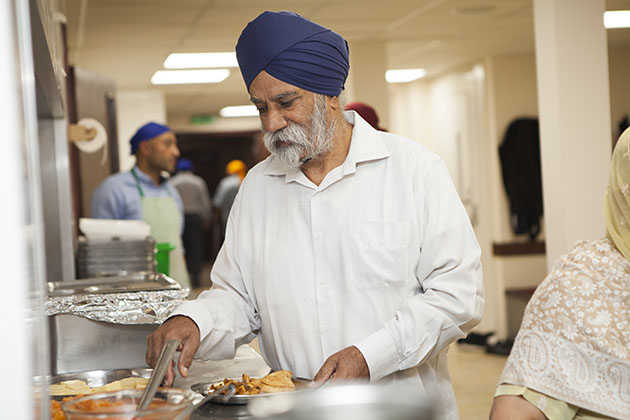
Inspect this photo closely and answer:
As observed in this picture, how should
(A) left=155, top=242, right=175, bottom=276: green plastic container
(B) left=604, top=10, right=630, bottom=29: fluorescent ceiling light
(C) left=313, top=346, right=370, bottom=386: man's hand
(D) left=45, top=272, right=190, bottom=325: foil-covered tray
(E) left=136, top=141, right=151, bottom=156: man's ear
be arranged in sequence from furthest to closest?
(B) left=604, top=10, right=630, bottom=29: fluorescent ceiling light
(E) left=136, top=141, right=151, bottom=156: man's ear
(A) left=155, top=242, right=175, bottom=276: green plastic container
(D) left=45, top=272, right=190, bottom=325: foil-covered tray
(C) left=313, top=346, right=370, bottom=386: man's hand

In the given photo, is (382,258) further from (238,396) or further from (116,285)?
(116,285)

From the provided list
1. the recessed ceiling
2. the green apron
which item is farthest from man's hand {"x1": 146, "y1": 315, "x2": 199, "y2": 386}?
the recessed ceiling

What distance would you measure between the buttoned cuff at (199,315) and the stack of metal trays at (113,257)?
1.92m

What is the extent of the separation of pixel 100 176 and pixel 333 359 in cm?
495

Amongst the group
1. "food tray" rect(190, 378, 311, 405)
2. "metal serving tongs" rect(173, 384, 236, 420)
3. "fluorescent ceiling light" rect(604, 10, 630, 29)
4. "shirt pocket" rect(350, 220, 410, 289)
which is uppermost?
"fluorescent ceiling light" rect(604, 10, 630, 29)

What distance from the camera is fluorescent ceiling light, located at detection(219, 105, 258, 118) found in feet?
39.7

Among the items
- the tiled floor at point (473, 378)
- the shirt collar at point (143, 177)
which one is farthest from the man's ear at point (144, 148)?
the tiled floor at point (473, 378)

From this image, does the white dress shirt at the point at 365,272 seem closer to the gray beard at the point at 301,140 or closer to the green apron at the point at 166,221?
the gray beard at the point at 301,140

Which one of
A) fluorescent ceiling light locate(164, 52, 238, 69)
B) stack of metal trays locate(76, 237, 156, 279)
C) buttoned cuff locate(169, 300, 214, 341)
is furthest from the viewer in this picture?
fluorescent ceiling light locate(164, 52, 238, 69)

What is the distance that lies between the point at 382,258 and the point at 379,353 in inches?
9.4

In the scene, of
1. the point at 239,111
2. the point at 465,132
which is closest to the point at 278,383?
the point at 465,132

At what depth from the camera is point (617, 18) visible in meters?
5.95

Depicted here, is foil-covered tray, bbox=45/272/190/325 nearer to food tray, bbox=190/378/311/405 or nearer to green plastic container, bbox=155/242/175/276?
food tray, bbox=190/378/311/405

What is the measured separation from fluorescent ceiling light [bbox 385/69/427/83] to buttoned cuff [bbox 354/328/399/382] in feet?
22.4
